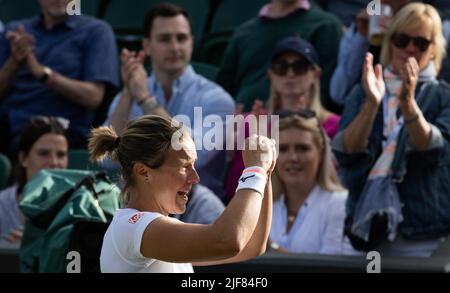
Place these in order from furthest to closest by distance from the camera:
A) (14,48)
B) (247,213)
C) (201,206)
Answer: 1. (14,48)
2. (201,206)
3. (247,213)

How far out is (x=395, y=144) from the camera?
5465mm

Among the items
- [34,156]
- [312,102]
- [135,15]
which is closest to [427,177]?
[312,102]

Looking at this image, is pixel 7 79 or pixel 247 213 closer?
pixel 247 213

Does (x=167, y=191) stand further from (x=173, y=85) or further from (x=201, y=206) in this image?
(x=173, y=85)

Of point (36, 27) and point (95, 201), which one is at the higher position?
point (36, 27)

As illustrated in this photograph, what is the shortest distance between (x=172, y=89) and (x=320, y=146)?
43.8 inches

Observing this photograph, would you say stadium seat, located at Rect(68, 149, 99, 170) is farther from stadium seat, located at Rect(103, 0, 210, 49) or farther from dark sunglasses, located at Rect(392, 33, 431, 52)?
dark sunglasses, located at Rect(392, 33, 431, 52)

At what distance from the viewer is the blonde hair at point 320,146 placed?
19.2ft

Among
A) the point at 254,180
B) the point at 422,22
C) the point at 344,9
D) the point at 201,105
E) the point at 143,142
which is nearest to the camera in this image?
the point at 254,180

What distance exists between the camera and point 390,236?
536 centimetres

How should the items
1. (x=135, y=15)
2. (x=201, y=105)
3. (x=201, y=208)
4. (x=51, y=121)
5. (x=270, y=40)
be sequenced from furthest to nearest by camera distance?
(x=135, y=15)
(x=270, y=40)
(x=51, y=121)
(x=201, y=105)
(x=201, y=208)

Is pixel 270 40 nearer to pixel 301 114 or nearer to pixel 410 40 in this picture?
pixel 301 114

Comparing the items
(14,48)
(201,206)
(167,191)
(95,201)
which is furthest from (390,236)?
(14,48)

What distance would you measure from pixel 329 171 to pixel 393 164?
518 mm
